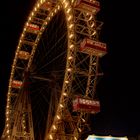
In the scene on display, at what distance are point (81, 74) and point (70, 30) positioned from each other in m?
2.94

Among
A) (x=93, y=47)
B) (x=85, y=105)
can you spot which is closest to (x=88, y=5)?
(x=93, y=47)

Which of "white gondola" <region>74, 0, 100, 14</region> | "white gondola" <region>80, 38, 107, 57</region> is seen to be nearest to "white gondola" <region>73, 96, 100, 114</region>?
"white gondola" <region>80, 38, 107, 57</region>

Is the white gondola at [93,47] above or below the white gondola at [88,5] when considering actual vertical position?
below

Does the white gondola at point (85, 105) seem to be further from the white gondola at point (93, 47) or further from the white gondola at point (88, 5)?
the white gondola at point (88, 5)

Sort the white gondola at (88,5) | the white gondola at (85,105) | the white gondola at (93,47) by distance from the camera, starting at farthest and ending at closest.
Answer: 1. the white gondola at (88,5)
2. the white gondola at (93,47)
3. the white gondola at (85,105)

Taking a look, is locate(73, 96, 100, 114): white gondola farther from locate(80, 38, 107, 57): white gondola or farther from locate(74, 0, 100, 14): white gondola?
locate(74, 0, 100, 14): white gondola

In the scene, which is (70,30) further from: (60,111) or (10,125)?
(10,125)

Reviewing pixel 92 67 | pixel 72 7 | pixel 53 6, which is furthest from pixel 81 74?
pixel 53 6

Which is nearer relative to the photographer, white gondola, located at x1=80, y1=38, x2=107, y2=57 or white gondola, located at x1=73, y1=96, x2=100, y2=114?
white gondola, located at x1=73, y1=96, x2=100, y2=114

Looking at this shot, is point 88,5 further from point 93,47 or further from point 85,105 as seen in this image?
point 85,105

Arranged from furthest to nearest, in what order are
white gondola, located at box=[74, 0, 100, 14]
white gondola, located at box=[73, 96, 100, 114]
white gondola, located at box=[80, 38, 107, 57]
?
white gondola, located at box=[74, 0, 100, 14] < white gondola, located at box=[80, 38, 107, 57] < white gondola, located at box=[73, 96, 100, 114]

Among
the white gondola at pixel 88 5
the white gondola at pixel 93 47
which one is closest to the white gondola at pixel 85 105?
the white gondola at pixel 93 47

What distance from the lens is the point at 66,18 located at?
24047 mm

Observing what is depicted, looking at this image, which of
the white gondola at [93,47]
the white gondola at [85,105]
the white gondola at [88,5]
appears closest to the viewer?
the white gondola at [85,105]
